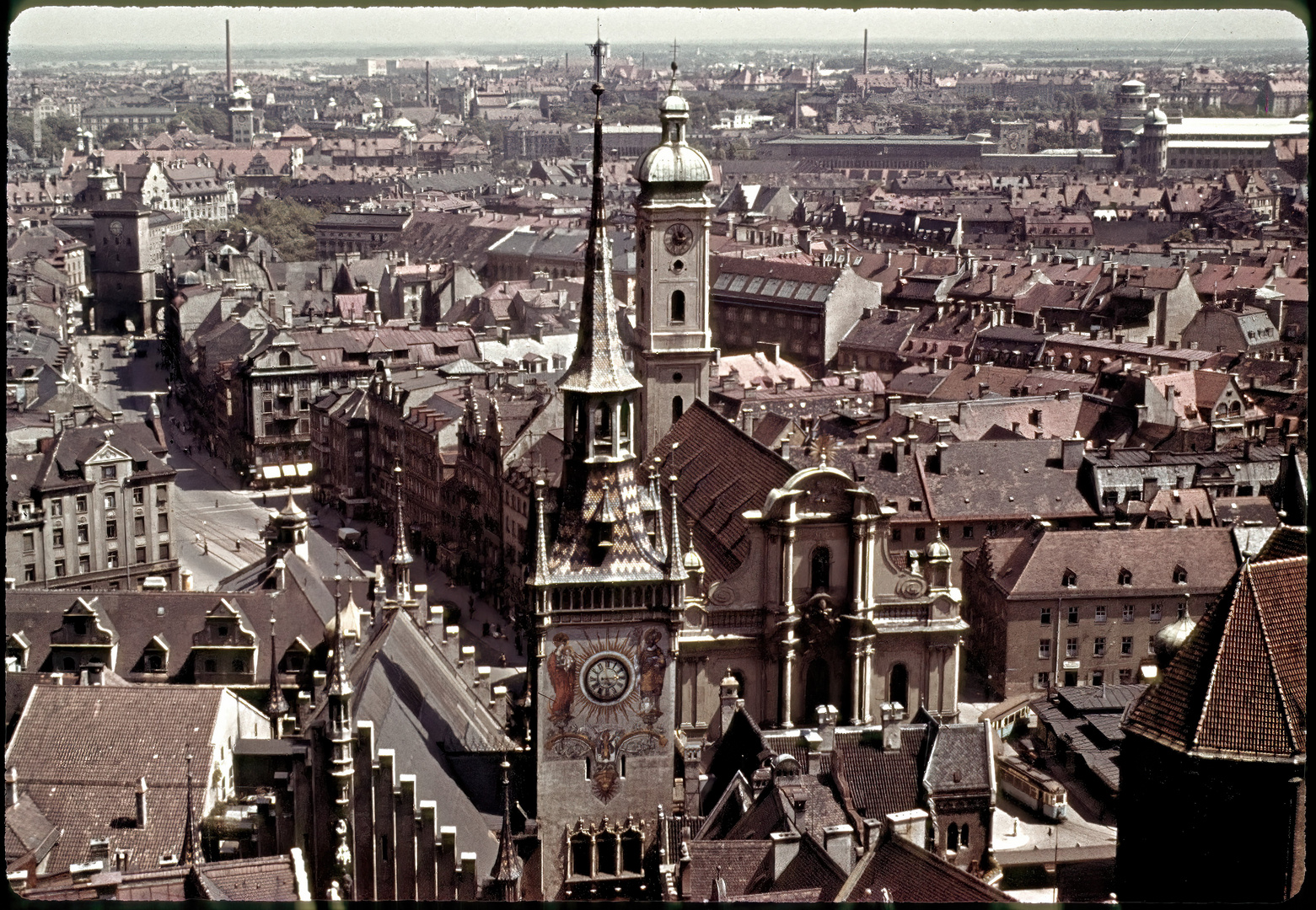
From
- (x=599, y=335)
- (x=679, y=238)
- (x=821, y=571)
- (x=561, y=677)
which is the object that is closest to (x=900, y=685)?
(x=821, y=571)

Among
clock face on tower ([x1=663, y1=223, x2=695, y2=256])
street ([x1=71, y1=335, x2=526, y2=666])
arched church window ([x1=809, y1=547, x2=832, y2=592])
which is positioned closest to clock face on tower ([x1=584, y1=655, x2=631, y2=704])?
arched church window ([x1=809, y1=547, x2=832, y2=592])

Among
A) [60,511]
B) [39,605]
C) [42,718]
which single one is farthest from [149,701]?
[60,511]

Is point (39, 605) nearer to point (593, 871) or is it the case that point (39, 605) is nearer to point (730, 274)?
point (593, 871)

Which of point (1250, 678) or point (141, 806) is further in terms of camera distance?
point (141, 806)

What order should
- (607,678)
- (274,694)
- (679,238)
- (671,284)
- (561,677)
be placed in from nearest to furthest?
(561,677), (607,678), (274,694), (671,284), (679,238)

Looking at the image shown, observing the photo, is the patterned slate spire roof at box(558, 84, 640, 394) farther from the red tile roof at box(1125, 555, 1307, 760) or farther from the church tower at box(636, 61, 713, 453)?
the church tower at box(636, 61, 713, 453)

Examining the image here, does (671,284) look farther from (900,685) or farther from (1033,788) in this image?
(1033,788)
